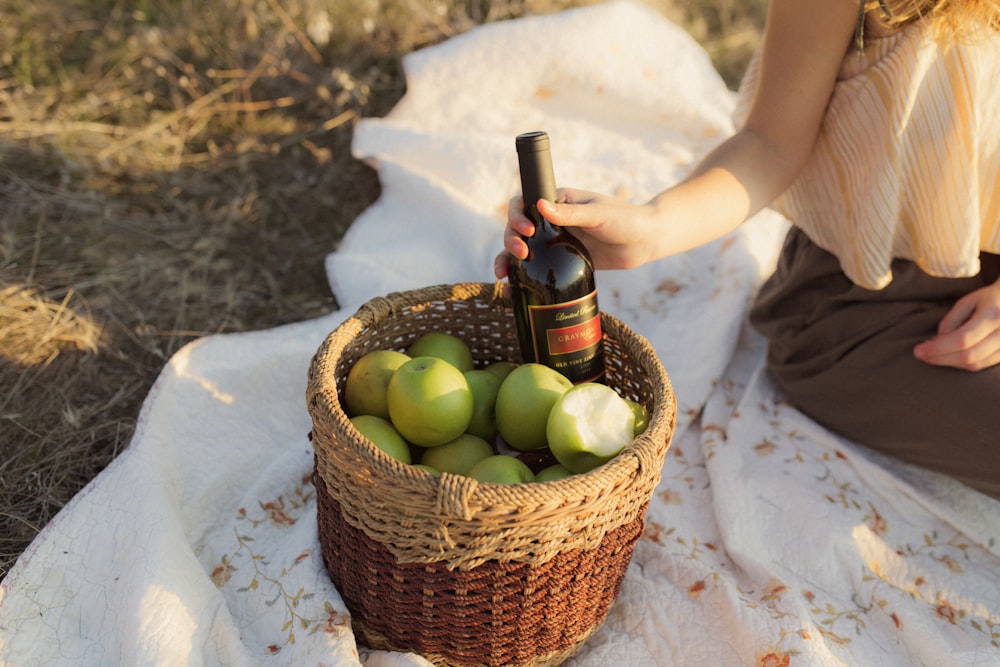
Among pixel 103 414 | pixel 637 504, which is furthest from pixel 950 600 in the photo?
pixel 103 414

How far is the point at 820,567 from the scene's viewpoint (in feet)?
4.78

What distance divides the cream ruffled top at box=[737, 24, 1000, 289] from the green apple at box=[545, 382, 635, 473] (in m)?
0.64

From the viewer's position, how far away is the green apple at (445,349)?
1.34 m

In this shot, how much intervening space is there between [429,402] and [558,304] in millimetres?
269

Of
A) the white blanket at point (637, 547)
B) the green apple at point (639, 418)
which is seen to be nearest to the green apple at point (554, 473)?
the green apple at point (639, 418)

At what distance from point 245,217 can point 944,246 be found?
1.80 metres

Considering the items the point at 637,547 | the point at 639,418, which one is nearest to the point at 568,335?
the point at 639,418

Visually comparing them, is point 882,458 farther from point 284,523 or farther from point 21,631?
point 21,631

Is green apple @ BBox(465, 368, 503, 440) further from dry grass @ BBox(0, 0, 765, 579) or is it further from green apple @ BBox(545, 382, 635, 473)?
dry grass @ BBox(0, 0, 765, 579)

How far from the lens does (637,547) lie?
1.49m

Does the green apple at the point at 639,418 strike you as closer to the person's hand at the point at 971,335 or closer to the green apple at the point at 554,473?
the green apple at the point at 554,473

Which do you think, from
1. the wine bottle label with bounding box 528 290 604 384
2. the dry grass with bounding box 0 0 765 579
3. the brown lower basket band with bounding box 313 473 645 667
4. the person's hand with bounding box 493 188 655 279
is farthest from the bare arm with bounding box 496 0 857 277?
the dry grass with bounding box 0 0 765 579

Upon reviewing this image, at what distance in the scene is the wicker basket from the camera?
0.97m

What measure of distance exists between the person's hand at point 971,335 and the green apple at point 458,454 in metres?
0.84
